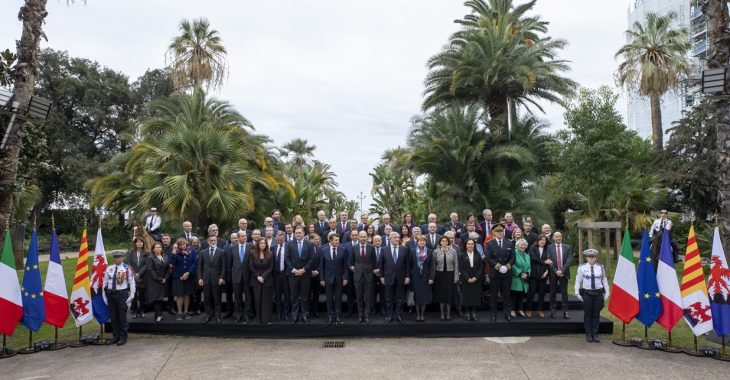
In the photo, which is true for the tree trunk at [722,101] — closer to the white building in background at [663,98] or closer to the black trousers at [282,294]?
the black trousers at [282,294]

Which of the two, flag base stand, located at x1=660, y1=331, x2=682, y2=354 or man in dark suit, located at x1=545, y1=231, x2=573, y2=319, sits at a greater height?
man in dark suit, located at x1=545, y1=231, x2=573, y2=319

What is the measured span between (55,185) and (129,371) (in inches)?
1134

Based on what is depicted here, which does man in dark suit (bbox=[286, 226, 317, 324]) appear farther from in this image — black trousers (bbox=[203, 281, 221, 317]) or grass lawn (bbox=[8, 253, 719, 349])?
grass lawn (bbox=[8, 253, 719, 349])

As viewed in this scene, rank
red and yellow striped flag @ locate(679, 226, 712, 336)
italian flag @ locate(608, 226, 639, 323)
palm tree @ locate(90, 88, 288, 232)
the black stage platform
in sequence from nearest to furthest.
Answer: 1. red and yellow striped flag @ locate(679, 226, 712, 336)
2. italian flag @ locate(608, 226, 639, 323)
3. the black stage platform
4. palm tree @ locate(90, 88, 288, 232)

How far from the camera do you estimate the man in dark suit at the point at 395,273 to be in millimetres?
9633

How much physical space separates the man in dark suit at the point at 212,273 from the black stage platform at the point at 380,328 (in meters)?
0.31

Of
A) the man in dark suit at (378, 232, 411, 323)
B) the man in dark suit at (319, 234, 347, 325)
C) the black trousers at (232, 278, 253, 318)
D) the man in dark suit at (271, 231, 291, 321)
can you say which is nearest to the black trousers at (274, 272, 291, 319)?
the man in dark suit at (271, 231, 291, 321)

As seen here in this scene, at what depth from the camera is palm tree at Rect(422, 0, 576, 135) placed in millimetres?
17406

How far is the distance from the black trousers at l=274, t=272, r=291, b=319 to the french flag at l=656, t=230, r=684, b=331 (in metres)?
6.49

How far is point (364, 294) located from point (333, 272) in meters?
0.72

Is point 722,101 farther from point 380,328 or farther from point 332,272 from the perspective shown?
point 332,272

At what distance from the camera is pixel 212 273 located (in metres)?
9.80

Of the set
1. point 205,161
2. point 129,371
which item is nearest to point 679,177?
point 205,161

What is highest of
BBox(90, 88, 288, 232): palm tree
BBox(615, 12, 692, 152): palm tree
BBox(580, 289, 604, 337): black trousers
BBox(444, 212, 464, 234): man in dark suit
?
BBox(615, 12, 692, 152): palm tree
